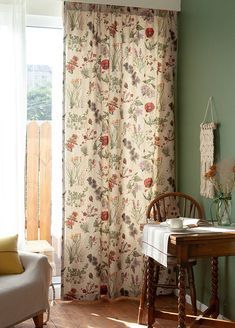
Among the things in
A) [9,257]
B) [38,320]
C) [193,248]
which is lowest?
[38,320]

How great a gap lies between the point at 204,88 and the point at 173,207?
44.9 inches

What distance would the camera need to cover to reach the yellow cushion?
3.52m

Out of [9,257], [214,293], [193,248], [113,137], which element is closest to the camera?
[193,248]

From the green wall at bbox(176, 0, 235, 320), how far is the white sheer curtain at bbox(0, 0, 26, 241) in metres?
1.46

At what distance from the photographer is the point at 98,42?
14.5 ft

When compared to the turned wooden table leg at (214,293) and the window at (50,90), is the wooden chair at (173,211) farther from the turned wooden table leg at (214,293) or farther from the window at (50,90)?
the window at (50,90)

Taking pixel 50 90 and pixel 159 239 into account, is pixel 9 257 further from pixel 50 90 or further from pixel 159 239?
pixel 50 90

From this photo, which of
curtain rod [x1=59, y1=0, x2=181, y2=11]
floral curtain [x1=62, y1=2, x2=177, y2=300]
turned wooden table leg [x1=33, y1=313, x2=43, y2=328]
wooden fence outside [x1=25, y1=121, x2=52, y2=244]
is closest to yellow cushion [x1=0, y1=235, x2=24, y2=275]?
turned wooden table leg [x1=33, y1=313, x2=43, y2=328]

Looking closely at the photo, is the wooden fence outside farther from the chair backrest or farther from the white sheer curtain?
the chair backrest

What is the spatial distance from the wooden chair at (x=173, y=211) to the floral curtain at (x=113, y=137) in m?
0.15

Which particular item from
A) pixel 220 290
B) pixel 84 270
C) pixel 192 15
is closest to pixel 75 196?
pixel 84 270

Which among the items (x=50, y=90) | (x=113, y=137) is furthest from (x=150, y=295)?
(x=50, y=90)

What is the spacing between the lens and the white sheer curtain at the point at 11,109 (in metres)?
4.16

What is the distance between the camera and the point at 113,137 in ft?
14.6
